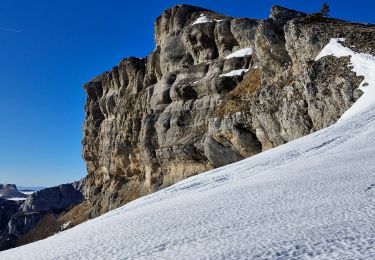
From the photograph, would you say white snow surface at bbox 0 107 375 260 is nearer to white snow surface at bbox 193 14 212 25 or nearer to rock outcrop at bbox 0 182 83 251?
white snow surface at bbox 193 14 212 25

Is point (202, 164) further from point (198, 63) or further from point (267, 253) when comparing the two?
point (267, 253)

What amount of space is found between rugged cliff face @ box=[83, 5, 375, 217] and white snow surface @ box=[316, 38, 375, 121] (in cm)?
59

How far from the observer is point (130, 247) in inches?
318

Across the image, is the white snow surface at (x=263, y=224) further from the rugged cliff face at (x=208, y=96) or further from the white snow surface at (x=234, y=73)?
the white snow surface at (x=234, y=73)

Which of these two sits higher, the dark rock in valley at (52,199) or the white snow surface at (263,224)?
the dark rock in valley at (52,199)

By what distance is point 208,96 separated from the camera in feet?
172

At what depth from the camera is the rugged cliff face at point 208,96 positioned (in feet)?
98.8

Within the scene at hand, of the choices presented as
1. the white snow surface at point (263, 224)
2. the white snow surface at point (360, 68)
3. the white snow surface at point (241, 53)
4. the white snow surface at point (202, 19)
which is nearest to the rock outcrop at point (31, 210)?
the white snow surface at point (202, 19)

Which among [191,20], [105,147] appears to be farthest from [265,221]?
[105,147]

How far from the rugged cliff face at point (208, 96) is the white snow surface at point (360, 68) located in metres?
0.59

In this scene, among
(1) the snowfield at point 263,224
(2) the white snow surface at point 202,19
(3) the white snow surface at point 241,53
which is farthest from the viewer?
(2) the white snow surface at point 202,19

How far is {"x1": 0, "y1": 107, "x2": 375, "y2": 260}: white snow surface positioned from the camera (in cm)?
668

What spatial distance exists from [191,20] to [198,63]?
13466mm

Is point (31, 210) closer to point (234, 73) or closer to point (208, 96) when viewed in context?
point (208, 96)
